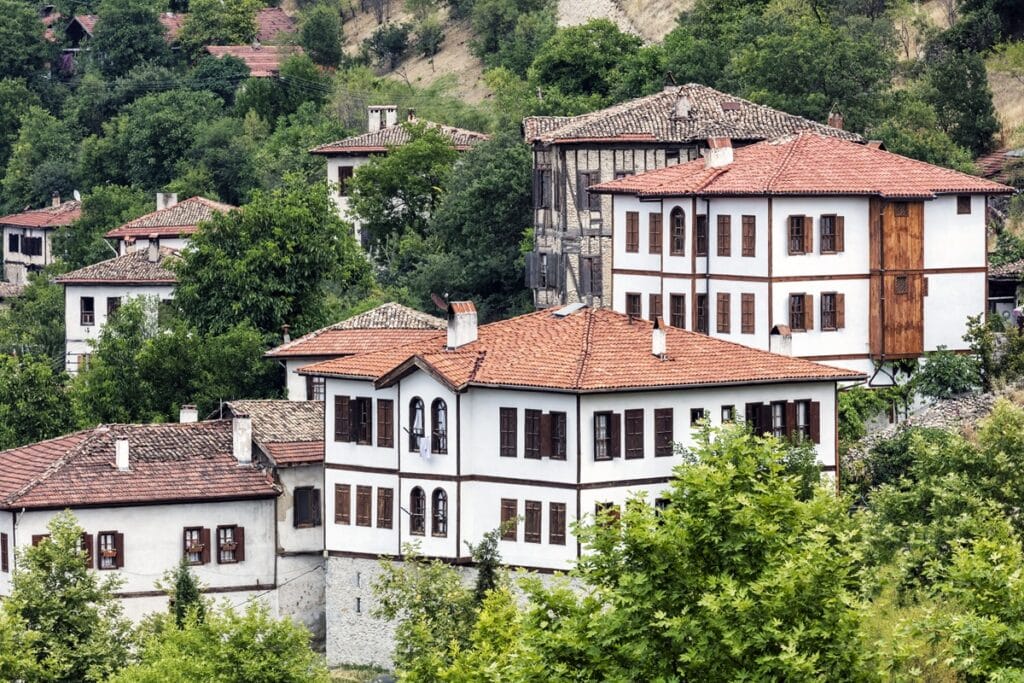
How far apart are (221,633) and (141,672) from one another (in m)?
1.71

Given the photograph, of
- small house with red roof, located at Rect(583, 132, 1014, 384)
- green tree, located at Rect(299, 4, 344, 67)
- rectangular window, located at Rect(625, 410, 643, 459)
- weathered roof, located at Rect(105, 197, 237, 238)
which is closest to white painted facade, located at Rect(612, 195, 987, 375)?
small house with red roof, located at Rect(583, 132, 1014, 384)

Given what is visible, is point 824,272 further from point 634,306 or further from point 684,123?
point 684,123

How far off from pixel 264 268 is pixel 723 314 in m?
20.3

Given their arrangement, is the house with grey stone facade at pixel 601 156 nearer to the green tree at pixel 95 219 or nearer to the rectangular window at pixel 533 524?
the rectangular window at pixel 533 524

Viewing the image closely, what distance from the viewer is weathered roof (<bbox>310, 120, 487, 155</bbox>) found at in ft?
325

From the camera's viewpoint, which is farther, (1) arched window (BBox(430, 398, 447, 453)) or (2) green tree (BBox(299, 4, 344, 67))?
(2) green tree (BBox(299, 4, 344, 67))

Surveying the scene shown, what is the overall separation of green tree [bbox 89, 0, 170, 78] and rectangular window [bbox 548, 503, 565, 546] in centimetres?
8170

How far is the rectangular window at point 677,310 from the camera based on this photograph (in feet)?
219

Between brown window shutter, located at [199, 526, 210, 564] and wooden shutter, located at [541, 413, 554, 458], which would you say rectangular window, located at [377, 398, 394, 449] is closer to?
wooden shutter, located at [541, 413, 554, 458]

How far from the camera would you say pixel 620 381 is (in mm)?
58125

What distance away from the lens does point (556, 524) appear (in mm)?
58188

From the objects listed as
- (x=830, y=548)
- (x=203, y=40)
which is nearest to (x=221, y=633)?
(x=830, y=548)

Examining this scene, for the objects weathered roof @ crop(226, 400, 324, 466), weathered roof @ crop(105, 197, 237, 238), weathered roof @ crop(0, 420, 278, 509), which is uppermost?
weathered roof @ crop(105, 197, 237, 238)

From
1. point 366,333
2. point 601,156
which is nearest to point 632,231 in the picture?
point 601,156
